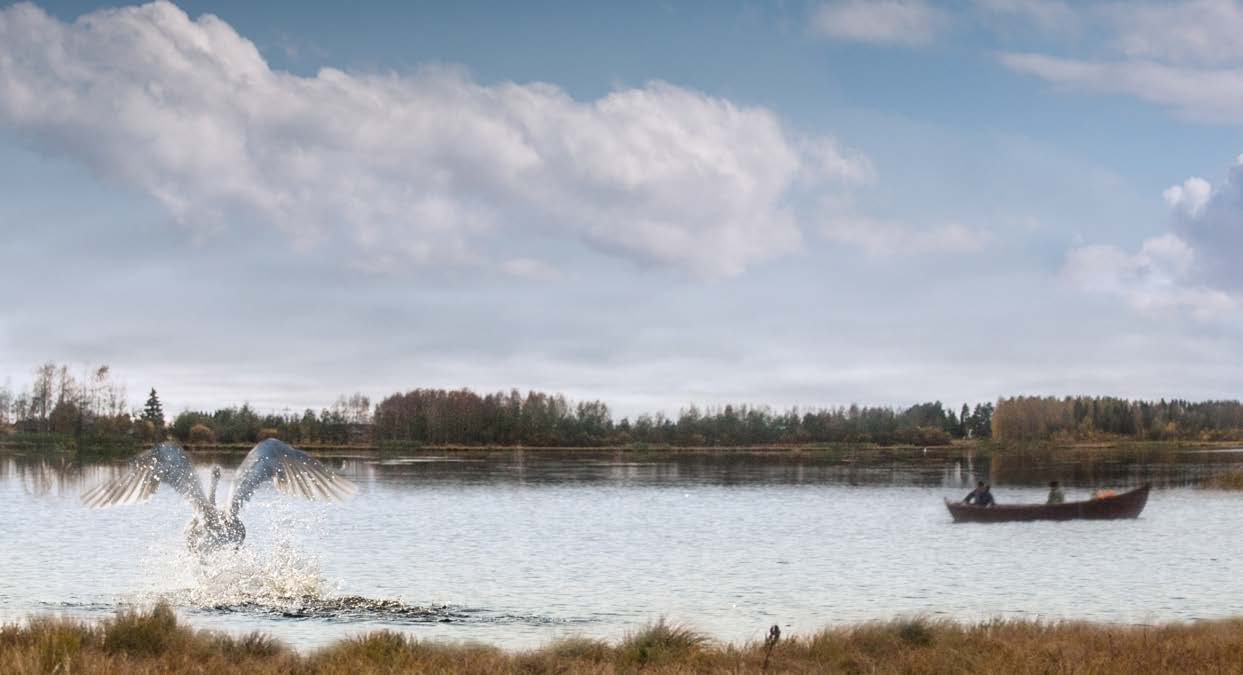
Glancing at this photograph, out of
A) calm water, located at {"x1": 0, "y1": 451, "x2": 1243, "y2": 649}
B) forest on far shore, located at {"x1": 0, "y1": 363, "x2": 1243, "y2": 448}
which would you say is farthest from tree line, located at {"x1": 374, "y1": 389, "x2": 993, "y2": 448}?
calm water, located at {"x1": 0, "y1": 451, "x2": 1243, "y2": 649}

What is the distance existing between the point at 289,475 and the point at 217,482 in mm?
1097

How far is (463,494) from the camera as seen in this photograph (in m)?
52.4

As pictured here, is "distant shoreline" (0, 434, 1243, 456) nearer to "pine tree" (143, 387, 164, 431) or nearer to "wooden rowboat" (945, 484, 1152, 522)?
"pine tree" (143, 387, 164, 431)

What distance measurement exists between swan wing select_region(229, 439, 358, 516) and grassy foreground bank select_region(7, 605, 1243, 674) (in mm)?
4629

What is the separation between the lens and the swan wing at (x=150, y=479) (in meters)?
18.9

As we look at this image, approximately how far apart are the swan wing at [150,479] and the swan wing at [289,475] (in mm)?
701

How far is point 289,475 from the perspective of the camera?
19281mm

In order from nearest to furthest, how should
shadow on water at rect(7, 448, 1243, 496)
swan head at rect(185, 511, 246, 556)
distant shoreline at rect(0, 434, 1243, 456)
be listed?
swan head at rect(185, 511, 246, 556), shadow on water at rect(7, 448, 1243, 496), distant shoreline at rect(0, 434, 1243, 456)

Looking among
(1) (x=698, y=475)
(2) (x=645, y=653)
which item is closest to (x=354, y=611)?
(2) (x=645, y=653)

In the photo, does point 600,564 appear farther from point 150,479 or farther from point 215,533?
point 150,479

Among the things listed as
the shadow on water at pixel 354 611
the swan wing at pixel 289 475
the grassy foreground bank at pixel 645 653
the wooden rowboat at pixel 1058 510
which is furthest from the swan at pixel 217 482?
the wooden rowboat at pixel 1058 510

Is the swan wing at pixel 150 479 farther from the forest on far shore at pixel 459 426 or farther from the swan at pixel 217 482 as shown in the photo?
the forest on far shore at pixel 459 426

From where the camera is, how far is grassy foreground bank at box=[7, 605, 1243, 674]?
11.9m

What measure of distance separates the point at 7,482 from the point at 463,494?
74.2 ft
